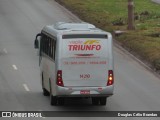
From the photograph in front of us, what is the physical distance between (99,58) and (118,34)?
25334 mm

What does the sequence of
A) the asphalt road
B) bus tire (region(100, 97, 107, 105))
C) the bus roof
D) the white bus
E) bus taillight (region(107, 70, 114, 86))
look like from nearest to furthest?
the white bus → bus taillight (region(107, 70, 114, 86)) → the bus roof → bus tire (region(100, 97, 107, 105)) → the asphalt road

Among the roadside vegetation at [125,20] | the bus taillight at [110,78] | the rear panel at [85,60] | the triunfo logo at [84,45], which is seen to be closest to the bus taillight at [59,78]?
the rear panel at [85,60]

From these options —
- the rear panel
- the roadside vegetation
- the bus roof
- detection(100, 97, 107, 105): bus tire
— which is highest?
the bus roof

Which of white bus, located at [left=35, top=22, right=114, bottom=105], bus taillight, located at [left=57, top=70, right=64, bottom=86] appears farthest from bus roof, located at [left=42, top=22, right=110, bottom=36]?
bus taillight, located at [left=57, top=70, right=64, bottom=86]

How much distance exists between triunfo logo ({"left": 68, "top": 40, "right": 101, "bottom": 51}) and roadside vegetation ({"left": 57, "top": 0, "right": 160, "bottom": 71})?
13.3m

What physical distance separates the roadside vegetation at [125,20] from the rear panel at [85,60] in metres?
13.0

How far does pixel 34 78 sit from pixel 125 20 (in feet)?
79.7

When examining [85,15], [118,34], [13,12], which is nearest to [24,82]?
[118,34]

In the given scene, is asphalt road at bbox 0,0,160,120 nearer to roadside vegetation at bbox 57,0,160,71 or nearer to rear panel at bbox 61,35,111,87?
roadside vegetation at bbox 57,0,160,71

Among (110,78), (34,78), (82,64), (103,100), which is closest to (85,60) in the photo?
(82,64)

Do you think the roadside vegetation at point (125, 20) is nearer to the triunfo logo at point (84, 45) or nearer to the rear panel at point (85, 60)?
the rear panel at point (85, 60)

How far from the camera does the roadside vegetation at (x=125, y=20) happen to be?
50.2 m

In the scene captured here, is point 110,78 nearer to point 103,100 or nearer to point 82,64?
point 82,64

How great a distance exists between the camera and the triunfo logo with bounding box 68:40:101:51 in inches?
1257
